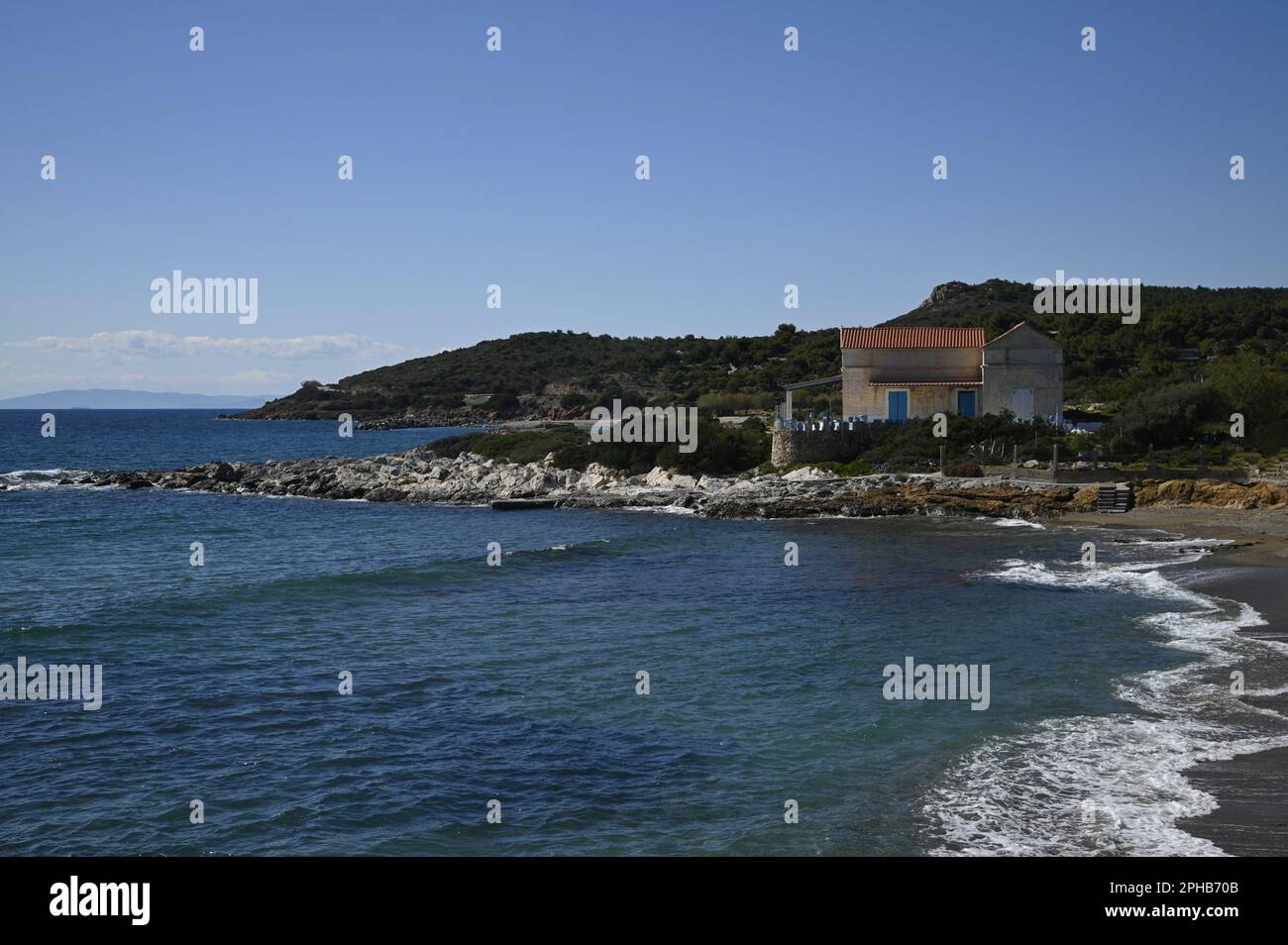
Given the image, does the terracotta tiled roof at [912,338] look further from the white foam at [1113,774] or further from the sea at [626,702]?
the white foam at [1113,774]

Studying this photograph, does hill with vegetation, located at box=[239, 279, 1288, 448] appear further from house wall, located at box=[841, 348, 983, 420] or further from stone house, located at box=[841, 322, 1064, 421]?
house wall, located at box=[841, 348, 983, 420]

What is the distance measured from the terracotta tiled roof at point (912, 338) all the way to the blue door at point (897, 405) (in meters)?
2.46

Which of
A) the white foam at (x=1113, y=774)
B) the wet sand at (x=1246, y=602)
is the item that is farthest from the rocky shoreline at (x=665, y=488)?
the white foam at (x=1113, y=774)

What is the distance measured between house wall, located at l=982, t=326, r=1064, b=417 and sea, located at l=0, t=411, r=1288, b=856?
18881mm

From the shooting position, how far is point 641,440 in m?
55.5

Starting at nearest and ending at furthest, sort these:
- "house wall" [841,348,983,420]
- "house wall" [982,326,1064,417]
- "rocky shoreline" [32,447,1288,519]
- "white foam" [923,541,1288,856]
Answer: "white foam" [923,541,1288,856], "rocky shoreline" [32,447,1288,519], "house wall" [982,326,1064,417], "house wall" [841,348,983,420]

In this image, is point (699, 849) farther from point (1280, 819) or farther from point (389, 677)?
point (389, 677)

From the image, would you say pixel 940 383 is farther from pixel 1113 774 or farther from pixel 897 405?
pixel 1113 774

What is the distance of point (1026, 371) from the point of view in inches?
1988

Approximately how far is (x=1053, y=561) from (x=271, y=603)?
19741mm

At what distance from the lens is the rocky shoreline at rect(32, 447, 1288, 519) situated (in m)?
38.3

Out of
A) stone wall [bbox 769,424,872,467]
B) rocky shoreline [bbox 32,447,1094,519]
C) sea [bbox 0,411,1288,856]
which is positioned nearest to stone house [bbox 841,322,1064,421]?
stone wall [bbox 769,424,872,467]
